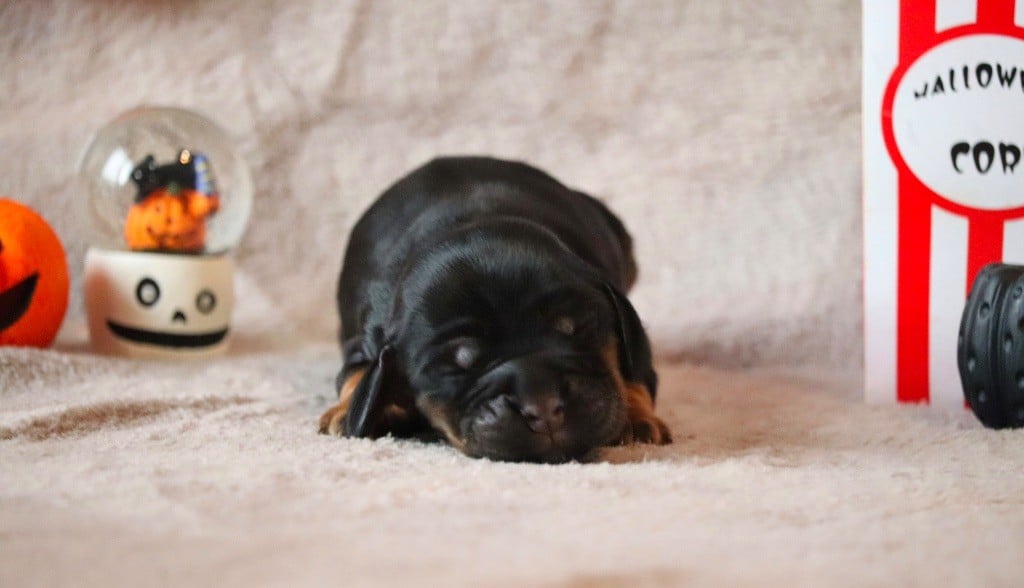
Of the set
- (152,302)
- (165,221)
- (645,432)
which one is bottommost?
(645,432)

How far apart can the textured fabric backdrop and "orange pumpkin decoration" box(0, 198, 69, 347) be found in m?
0.95

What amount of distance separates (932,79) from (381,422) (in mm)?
1312

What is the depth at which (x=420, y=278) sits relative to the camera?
2164 millimetres

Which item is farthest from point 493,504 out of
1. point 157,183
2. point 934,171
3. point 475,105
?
point 475,105

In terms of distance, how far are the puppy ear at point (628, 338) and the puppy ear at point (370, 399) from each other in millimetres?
409

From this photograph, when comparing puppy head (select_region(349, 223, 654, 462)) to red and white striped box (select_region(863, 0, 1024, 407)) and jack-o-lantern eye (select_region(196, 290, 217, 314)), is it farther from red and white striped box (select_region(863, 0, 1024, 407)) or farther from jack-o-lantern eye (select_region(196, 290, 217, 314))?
jack-o-lantern eye (select_region(196, 290, 217, 314))

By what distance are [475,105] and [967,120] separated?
1913 millimetres

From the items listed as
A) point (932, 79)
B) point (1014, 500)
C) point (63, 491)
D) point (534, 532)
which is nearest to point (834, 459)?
point (1014, 500)

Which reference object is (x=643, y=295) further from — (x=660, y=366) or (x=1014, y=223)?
(x=1014, y=223)

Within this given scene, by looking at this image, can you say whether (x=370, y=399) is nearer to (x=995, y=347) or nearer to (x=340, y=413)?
(x=340, y=413)

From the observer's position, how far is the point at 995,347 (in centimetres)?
221

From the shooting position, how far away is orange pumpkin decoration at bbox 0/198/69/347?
304 centimetres

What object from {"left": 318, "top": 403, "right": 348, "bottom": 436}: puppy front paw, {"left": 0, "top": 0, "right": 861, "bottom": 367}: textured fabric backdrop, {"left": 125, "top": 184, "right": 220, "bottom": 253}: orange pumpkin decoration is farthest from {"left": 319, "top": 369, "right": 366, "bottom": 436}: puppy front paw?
{"left": 0, "top": 0, "right": 861, "bottom": 367}: textured fabric backdrop

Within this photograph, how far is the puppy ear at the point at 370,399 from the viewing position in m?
2.13
